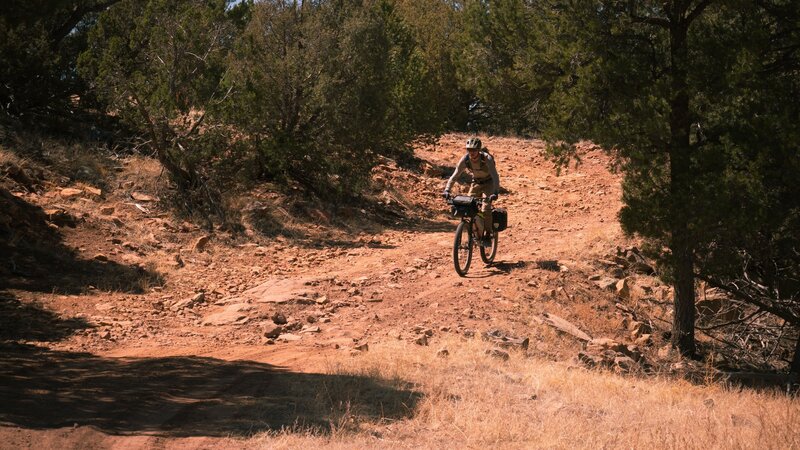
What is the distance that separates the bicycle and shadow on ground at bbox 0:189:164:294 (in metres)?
4.31

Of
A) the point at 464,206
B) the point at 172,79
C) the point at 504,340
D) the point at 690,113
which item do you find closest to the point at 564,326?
the point at 504,340

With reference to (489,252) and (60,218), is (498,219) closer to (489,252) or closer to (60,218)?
(489,252)

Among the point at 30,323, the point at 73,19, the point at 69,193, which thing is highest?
the point at 73,19

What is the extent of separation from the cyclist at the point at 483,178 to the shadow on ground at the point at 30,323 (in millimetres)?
5247

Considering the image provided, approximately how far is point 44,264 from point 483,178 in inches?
251

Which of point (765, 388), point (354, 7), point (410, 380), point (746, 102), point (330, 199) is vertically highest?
point (354, 7)

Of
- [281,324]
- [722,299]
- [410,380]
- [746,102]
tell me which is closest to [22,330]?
[281,324]

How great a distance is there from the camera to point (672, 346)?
1222 centimetres

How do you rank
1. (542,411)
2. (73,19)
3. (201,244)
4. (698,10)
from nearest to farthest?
(542,411), (698,10), (201,244), (73,19)

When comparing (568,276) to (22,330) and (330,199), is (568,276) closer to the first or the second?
(330,199)

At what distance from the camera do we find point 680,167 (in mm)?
10477

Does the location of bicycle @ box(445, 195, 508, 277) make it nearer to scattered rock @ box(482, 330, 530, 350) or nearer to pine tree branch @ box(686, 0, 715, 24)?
scattered rock @ box(482, 330, 530, 350)

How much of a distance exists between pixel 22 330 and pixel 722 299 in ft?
36.4

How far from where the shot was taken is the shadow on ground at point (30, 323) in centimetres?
942
